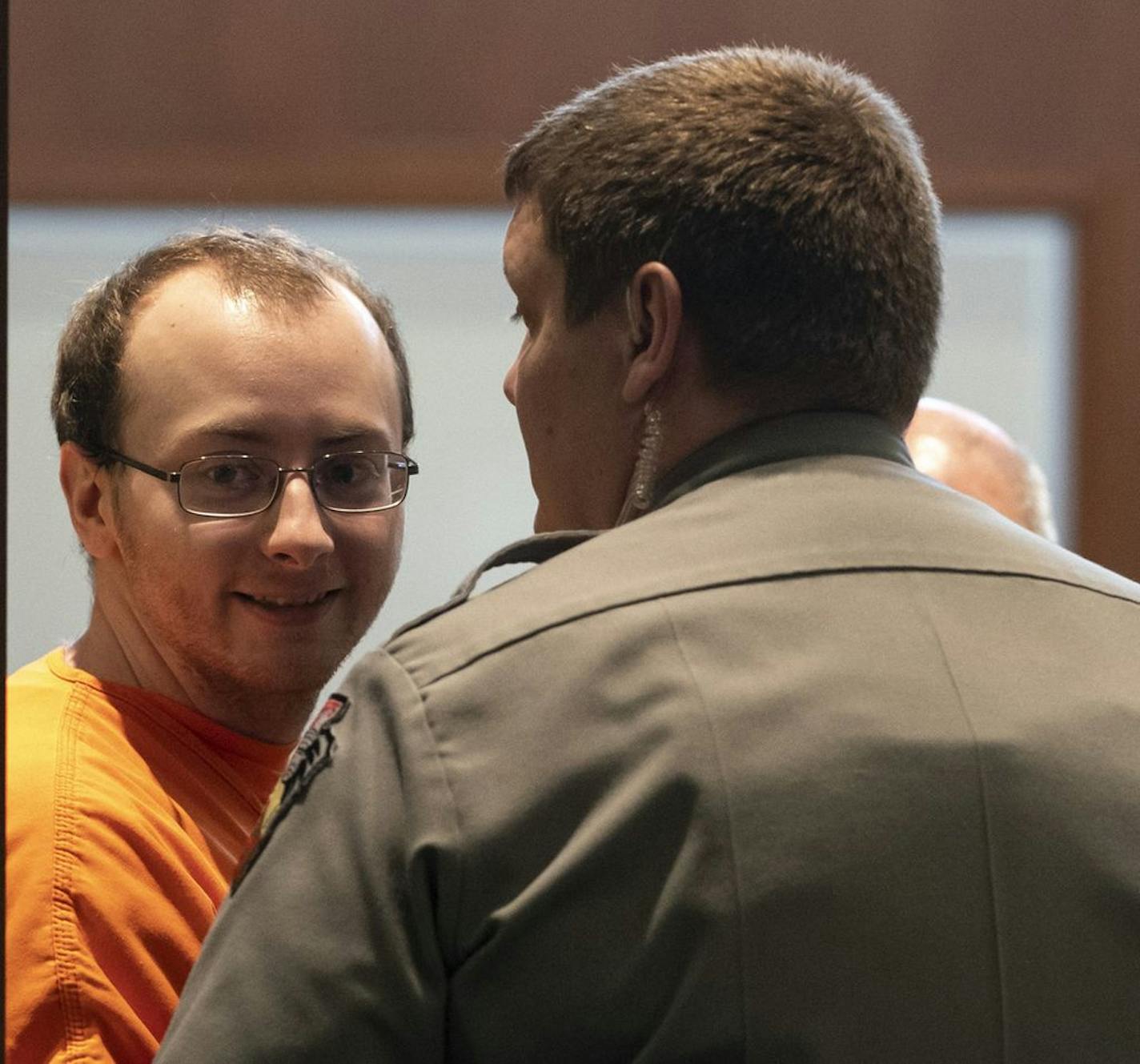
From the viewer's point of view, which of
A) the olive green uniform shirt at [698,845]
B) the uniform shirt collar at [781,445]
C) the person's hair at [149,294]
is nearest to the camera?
the olive green uniform shirt at [698,845]

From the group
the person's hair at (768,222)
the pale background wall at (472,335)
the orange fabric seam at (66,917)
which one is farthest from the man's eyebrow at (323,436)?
the pale background wall at (472,335)

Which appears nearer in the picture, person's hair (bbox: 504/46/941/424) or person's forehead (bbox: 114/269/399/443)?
person's hair (bbox: 504/46/941/424)

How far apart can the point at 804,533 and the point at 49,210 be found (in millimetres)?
2591

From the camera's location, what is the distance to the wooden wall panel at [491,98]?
10.8 feet

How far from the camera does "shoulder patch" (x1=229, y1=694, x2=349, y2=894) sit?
39.0 inches

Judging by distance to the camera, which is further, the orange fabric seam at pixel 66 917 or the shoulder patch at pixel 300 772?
the orange fabric seam at pixel 66 917

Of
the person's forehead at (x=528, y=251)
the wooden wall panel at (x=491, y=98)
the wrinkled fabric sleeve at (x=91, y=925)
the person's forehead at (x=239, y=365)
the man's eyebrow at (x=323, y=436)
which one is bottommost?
the wrinkled fabric sleeve at (x=91, y=925)

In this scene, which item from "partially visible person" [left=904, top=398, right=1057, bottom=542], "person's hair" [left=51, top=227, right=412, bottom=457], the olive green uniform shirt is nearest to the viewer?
the olive green uniform shirt

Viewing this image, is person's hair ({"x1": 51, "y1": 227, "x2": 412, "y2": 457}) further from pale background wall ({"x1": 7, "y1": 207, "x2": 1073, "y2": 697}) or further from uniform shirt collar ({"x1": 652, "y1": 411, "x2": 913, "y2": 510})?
pale background wall ({"x1": 7, "y1": 207, "x2": 1073, "y2": 697})

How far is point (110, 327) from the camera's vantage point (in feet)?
5.29

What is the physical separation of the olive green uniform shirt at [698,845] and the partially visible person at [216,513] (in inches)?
17.0

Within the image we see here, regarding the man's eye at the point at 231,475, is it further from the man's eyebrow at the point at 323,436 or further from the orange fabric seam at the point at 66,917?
the orange fabric seam at the point at 66,917

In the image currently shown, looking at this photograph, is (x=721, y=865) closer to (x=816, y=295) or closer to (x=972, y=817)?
(x=972, y=817)

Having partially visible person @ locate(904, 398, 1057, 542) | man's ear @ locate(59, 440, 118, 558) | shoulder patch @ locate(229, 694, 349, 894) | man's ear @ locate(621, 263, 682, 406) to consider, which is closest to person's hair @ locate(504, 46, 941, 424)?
man's ear @ locate(621, 263, 682, 406)
